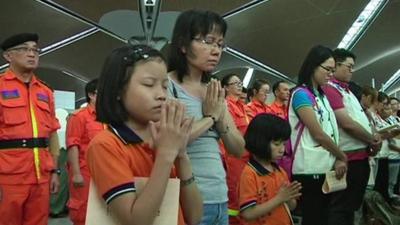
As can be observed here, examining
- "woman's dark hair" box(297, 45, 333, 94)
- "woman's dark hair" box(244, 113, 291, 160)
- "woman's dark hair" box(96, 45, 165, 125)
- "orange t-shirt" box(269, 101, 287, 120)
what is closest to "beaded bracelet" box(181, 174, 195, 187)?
"woman's dark hair" box(96, 45, 165, 125)

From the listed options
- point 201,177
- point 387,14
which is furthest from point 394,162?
point 387,14

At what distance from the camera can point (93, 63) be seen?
24.5 m

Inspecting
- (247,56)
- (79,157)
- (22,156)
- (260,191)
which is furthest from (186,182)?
(247,56)

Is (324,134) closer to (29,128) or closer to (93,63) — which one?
(29,128)

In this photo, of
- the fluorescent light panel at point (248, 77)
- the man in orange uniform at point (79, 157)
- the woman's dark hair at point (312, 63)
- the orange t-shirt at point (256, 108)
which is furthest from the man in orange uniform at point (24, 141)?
the fluorescent light panel at point (248, 77)

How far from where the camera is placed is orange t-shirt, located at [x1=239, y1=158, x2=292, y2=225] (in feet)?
9.71

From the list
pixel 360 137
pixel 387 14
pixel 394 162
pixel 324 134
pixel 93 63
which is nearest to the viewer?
pixel 324 134

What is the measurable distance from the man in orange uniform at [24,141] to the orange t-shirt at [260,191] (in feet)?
4.98

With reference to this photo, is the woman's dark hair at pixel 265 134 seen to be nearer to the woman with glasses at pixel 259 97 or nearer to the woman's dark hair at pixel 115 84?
the woman's dark hair at pixel 115 84

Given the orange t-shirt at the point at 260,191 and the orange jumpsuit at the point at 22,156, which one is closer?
the orange t-shirt at the point at 260,191

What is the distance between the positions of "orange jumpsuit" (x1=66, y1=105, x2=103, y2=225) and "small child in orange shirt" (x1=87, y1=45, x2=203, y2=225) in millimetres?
3244

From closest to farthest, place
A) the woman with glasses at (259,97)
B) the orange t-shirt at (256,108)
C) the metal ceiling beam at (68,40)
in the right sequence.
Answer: the orange t-shirt at (256,108), the woman with glasses at (259,97), the metal ceiling beam at (68,40)

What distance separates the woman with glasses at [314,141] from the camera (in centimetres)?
309

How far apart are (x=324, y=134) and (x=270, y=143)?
0.33 metres
